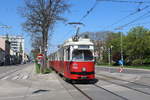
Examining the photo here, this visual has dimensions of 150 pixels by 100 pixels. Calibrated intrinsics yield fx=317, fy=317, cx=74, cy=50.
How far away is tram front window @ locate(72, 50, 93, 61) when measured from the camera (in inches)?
853

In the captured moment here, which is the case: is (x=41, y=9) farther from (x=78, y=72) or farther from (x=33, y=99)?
(x=33, y=99)

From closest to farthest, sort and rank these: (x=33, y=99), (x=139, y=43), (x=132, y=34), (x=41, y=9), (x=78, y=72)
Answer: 1. (x=33, y=99)
2. (x=78, y=72)
3. (x=41, y=9)
4. (x=139, y=43)
5. (x=132, y=34)

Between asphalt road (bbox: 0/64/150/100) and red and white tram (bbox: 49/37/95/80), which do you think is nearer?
asphalt road (bbox: 0/64/150/100)

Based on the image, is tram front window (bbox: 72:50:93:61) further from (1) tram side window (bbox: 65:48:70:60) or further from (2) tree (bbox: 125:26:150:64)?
(2) tree (bbox: 125:26:150:64)

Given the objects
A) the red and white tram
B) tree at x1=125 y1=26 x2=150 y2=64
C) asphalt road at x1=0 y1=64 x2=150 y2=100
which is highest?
tree at x1=125 y1=26 x2=150 y2=64

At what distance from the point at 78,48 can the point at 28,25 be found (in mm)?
19916

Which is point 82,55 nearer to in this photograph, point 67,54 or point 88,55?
point 88,55

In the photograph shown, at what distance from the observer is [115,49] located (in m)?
93.9

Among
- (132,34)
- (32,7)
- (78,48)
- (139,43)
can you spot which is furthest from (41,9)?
(132,34)

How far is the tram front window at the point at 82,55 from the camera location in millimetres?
21673

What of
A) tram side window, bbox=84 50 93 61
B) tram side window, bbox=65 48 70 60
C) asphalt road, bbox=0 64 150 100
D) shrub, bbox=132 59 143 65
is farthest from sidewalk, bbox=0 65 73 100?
shrub, bbox=132 59 143 65

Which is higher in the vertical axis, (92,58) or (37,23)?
(37,23)

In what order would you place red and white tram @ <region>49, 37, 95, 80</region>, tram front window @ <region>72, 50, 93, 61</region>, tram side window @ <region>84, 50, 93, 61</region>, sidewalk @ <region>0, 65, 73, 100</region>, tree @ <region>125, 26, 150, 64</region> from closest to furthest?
sidewalk @ <region>0, 65, 73, 100</region> → red and white tram @ <region>49, 37, 95, 80</region> → tram front window @ <region>72, 50, 93, 61</region> → tram side window @ <region>84, 50, 93, 61</region> → tree @ <region>125, 26, 150, 64</region>

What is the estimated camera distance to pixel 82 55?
21844mm
